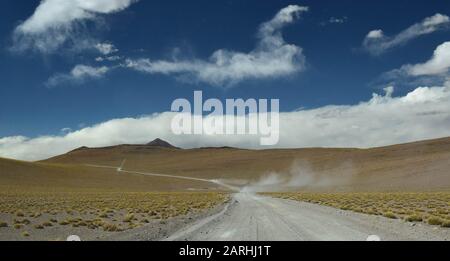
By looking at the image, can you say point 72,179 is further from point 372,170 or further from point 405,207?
point 405,207

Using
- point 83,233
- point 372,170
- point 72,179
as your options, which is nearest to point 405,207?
point 83,233

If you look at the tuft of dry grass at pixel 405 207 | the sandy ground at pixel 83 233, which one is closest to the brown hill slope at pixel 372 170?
the tuft of dry grass at pixel 405 207

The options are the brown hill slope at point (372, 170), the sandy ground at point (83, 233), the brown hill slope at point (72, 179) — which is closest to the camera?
the sandy ground at point (83, 233)

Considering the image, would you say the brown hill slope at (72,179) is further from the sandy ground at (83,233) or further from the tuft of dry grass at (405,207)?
the sandy ground at (83,233)

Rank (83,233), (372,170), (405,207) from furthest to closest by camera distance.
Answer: (372,170) < (405,207) < (83,233)

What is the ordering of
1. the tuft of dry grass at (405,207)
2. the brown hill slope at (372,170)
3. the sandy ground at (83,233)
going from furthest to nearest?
the brown hill slope at (372,170) < the tuft of dry grass at (405,207) < the sandy ground at (83,233)

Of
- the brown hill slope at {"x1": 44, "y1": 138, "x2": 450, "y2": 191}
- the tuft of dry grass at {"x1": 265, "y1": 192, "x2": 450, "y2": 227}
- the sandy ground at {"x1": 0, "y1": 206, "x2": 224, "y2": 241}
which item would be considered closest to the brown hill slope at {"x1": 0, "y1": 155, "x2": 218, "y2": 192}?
the brown hill slope at {"x1": 44, "y1": 138, "x2": 450, "y2": 191}

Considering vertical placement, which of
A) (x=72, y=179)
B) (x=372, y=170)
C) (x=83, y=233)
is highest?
(x=372, y=170)

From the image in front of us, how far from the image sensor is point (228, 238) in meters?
16.8
